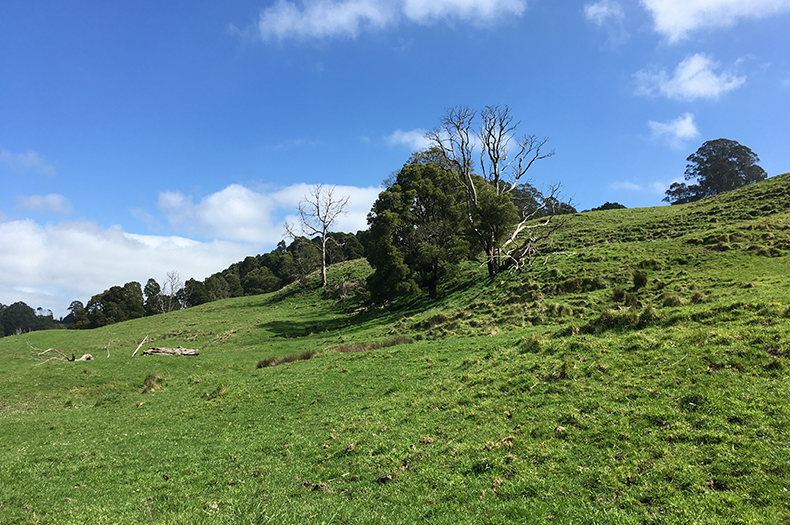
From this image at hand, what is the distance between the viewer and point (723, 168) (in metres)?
89.1

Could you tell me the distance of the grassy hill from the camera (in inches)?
262

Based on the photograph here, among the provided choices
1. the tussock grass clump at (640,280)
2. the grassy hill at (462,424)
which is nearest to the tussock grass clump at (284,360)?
the grassy hill at (462,424)

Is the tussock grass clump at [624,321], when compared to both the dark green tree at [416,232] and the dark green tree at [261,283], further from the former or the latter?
the dark green tree at [261,283]

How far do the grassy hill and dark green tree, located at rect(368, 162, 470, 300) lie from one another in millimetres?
14386

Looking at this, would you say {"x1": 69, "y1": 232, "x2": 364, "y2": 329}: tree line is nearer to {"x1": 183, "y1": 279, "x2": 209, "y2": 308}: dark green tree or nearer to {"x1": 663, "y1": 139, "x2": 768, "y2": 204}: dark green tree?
{"x1": 183, "y1": 279, "x2": 209, "y2": 308}: dark green tree

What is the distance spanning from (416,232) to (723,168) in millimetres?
89227

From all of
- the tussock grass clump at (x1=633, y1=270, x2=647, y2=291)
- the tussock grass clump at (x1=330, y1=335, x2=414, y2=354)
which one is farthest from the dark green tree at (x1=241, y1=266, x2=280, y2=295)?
the tussock grass clump at (x1=633, y1=270, x2=647, y2=291)

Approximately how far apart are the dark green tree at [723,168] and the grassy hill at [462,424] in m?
82.7

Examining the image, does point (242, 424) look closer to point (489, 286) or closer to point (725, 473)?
point (725, 473)

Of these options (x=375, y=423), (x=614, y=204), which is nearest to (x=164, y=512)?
(x=375, y=423)

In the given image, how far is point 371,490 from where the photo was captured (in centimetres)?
814

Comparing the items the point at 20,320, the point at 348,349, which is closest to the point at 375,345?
the point at 348,349

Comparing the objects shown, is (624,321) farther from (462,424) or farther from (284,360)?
(284,360)

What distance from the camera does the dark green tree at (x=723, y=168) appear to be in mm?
86875
